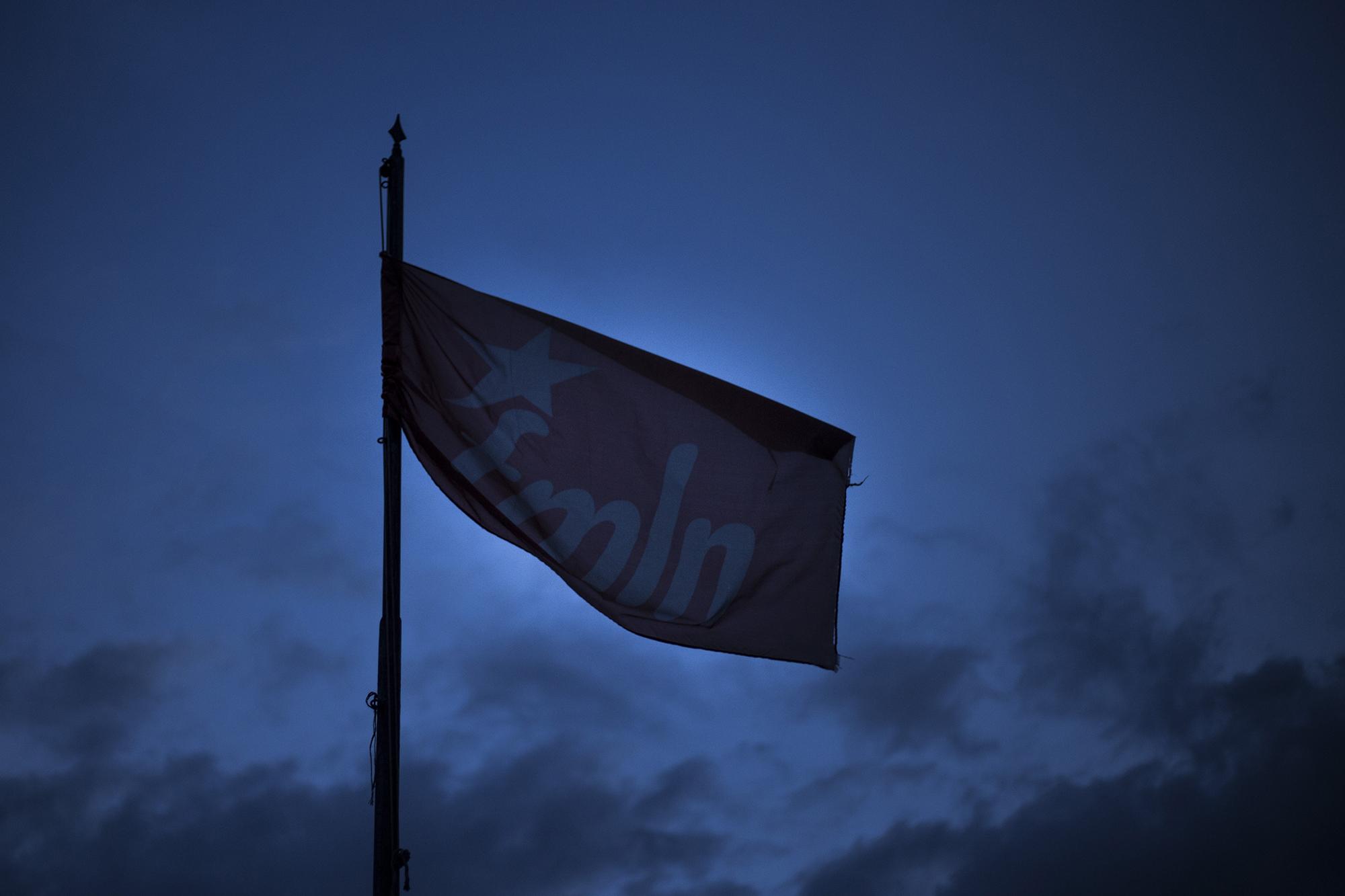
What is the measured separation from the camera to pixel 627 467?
10.1m

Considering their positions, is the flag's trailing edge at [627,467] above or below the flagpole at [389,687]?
above

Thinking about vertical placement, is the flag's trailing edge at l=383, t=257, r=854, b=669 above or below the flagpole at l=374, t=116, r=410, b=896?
above

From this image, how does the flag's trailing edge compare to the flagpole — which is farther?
the flag's trailing edge

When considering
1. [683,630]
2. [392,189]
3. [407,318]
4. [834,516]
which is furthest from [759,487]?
[392,189]

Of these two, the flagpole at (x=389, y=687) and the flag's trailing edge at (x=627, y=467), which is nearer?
the flagpole at (x=389, y=687)

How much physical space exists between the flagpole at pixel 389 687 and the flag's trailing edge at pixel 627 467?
21.9 inches

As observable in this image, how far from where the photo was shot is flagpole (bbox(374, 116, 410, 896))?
Answer: 7.68m

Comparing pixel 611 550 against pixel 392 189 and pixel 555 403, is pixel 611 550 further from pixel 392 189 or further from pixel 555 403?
pixel 392 189

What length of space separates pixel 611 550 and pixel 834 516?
229cm

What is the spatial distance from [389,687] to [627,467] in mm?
3010

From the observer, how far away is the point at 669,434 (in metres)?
10.4

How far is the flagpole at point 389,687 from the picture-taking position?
7.68 metres

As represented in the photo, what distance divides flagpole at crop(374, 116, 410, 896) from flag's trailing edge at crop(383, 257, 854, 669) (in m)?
0.56

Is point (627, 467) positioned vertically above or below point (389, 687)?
above
